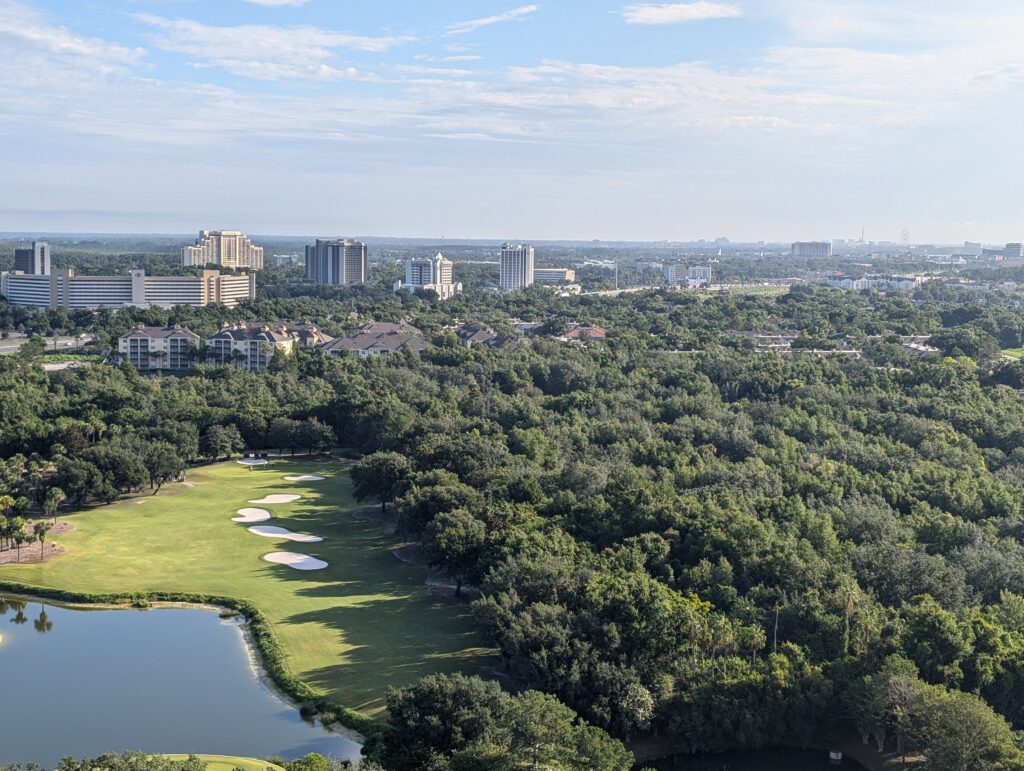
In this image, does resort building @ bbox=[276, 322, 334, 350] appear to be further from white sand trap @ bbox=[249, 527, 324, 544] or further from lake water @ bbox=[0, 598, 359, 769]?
lake water @ bbox=[0, 598, 359, 769]

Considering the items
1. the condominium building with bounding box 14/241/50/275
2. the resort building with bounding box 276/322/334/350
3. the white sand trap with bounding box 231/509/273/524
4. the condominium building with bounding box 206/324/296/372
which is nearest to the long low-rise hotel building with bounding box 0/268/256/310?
the condominium building with bounding box 14/241/50/275

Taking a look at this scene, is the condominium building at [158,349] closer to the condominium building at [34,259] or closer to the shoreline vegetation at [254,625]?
the shoreline vegetation at [254,625]

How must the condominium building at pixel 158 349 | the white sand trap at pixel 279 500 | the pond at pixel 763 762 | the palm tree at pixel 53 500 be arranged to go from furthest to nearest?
the condominium building at pixel 158 349, the white sand trap at pixel 279 500, the palm tree at pixel 53 500, the pond at pixel 763 762

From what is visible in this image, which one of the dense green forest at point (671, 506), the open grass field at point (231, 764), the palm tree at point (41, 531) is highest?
the dense green forest at point (671, 506)

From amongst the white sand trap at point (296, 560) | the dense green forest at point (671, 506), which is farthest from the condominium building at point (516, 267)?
the white sand trap at point (296, 560)

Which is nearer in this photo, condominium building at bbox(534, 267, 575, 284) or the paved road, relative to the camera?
the paved road

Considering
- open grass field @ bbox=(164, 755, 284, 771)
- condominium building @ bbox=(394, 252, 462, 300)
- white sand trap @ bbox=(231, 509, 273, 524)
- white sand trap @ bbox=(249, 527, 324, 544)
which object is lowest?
open grass field @ bbox=(164, 755, 284, 771)
